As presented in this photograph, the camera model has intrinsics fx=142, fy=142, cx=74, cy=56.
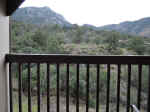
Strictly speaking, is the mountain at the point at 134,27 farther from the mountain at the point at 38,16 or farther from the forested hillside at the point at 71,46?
the mountain at the point at 38,16

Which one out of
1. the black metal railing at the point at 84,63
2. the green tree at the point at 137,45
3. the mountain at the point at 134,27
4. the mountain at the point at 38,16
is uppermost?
the mountain at the point at 38,16

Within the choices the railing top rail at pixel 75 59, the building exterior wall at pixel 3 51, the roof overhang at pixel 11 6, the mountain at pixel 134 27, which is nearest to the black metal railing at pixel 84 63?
the railing top rail at pixel 75 59

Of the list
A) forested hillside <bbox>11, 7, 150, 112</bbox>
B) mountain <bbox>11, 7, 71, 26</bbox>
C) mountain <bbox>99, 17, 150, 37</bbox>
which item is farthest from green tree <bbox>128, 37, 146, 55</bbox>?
mountain <bbox>11, 7, 71, 26</bbox>

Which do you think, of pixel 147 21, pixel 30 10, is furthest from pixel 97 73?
pixel 30 10

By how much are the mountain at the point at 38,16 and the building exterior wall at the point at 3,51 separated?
0.64 feet

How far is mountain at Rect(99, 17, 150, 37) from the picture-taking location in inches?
84.2

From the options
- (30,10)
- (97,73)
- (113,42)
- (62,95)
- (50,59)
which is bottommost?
(62,95)

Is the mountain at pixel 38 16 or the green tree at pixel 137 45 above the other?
the mountain at pixel 38 16

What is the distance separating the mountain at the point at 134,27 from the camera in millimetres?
2139

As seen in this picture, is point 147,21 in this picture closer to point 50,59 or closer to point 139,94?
point 139,94

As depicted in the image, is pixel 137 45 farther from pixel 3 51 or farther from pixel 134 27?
pixel 3 51

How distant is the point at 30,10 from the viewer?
7.04 ft

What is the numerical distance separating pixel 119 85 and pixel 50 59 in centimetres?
102

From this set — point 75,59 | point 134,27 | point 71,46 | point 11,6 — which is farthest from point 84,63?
point 11,6
